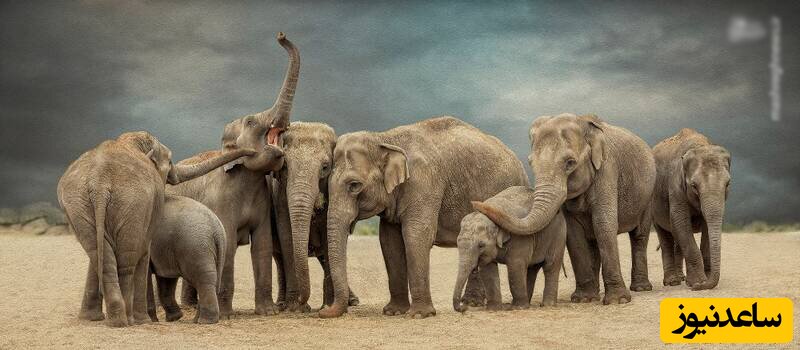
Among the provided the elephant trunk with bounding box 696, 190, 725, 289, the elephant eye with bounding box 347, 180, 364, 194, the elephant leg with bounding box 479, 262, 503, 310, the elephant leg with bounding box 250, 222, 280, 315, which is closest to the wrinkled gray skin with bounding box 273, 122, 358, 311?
the elephant leg with bounding box 250, 222, 280, 315

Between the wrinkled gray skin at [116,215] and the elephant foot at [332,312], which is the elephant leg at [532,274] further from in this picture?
the wrinkled gray skin at [116,215]

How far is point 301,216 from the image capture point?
44.0ft

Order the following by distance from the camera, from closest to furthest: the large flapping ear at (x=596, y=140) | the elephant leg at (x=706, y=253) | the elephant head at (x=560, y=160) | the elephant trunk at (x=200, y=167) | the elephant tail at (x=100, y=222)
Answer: the elephant tail at (x=100, y=222) → the elephant trunk at (x=200, y=167) → the elephant head at (x=560, y=160) → the large flapping ear at (x=596, y=140) → the elephant leg at (x=706, y=253)

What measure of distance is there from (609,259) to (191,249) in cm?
573

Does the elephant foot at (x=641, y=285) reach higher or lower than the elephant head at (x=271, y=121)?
lower

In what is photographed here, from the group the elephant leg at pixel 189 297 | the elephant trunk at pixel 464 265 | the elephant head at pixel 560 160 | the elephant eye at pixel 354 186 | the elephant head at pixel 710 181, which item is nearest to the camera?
the elephant trunk at pixel 464 265

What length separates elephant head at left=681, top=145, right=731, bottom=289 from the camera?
49.5ft

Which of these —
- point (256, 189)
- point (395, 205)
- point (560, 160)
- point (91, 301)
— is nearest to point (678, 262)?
point (560, 160)

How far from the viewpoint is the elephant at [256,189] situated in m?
14.2

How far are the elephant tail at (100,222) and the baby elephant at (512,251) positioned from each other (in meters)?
4.13

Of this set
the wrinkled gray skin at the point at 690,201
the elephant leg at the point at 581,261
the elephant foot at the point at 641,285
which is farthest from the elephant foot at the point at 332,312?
the elephant foot at the point at 641,285

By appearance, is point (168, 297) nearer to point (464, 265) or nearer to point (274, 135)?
point (274, 135)

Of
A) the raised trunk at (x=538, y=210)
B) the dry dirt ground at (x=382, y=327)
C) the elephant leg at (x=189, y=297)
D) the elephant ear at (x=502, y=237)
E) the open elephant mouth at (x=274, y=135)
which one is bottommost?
the dry dirt ground at (x=382, y=327)

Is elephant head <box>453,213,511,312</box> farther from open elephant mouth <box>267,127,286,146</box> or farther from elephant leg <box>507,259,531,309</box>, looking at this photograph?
open elephant mouth <box>267,127,286,146</box>
